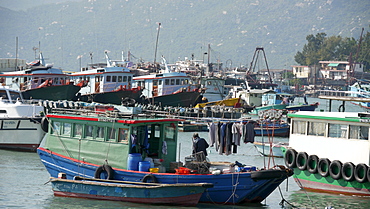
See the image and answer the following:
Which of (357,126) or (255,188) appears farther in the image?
(357,126)

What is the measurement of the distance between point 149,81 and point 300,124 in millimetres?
39245

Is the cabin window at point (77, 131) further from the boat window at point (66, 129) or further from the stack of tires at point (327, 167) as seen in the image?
the stack of tires at point (327, 167)

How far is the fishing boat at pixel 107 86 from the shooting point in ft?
181

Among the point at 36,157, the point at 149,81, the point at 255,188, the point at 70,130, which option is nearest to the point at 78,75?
the point at 149,81

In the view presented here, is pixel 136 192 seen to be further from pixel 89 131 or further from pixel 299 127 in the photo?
pixel 299 127

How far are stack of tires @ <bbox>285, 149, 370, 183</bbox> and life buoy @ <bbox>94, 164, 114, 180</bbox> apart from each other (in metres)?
6.97

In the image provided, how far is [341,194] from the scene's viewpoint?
21.1 meters

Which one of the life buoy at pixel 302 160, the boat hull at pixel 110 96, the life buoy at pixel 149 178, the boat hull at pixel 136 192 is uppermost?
the boat hull at pixel 110 96

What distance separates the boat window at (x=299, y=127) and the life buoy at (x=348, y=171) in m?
2.20

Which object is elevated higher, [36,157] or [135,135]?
[135,135]

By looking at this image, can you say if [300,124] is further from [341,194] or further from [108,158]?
[108,158]

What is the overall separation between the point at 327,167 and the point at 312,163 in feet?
2.58

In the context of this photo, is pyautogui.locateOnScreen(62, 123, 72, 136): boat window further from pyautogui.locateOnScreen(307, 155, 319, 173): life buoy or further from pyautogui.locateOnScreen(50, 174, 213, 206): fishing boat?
pyautogui.locateOnScreen(307, 155, 319, 173): life buoy

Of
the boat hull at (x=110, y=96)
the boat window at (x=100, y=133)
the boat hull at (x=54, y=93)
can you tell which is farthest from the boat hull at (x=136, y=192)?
the boat hull at (x=110, y=96)
